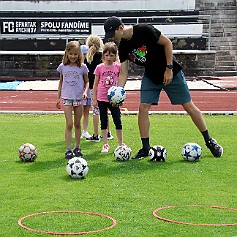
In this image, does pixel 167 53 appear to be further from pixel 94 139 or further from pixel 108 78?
pixel 94 139

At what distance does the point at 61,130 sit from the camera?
13891 millimetres

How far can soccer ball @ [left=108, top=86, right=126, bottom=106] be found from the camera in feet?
33.9

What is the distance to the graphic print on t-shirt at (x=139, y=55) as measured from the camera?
33.1 ft

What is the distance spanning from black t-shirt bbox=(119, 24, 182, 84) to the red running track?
7.91m

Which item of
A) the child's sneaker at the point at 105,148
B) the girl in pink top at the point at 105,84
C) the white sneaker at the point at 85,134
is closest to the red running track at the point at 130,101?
the white sneaker at the point at 85,134

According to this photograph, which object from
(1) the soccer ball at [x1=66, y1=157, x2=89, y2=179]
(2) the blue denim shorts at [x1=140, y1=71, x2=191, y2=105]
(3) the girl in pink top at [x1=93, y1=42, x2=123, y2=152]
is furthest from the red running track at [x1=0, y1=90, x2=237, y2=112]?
(1) the soccer ball at [x1=66, y1=157, x2=89, y2=179]

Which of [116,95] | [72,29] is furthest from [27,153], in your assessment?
[72,29]

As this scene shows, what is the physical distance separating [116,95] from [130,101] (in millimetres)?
10540

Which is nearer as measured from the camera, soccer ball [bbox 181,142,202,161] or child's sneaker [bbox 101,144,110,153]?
soccer ball [bbox 181,142,202,161]

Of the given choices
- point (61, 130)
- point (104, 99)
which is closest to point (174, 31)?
point (61, 130)

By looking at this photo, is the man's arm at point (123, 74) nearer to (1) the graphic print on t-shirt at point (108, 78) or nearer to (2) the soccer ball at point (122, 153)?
(1) the graphic print on t-shirt at point (108, 78)

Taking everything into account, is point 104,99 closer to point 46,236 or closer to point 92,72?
point 92,72

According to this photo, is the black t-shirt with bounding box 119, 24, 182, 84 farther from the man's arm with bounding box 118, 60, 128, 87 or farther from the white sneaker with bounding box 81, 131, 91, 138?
the white sneaker with bounding box 81, 131, 91, 138

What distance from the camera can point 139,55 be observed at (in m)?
10.1
